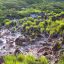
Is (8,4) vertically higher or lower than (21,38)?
lower

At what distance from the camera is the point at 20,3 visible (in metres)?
101

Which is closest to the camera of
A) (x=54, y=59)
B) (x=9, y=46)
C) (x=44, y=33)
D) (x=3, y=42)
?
(x=54, y=59)

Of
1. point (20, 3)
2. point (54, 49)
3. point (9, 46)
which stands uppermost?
point (54, 49)

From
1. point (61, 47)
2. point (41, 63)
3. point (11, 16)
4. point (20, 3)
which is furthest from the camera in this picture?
point (20, 3)

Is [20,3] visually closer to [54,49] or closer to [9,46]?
[9,46]

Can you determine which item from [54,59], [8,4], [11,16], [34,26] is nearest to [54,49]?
[54,59]

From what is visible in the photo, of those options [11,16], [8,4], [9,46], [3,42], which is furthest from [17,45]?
[8,4]

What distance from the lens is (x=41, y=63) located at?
18219 mm

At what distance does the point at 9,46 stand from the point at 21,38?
107 inches

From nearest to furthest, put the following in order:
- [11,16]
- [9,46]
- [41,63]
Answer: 1. [41,63]
2. [9,46]
3. [11,16]

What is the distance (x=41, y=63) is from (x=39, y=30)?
23.3 m

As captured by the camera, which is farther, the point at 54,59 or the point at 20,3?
the point at 20,3

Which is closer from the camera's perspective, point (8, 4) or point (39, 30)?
point (39, 30)

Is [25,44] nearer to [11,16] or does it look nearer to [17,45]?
[17,45]
